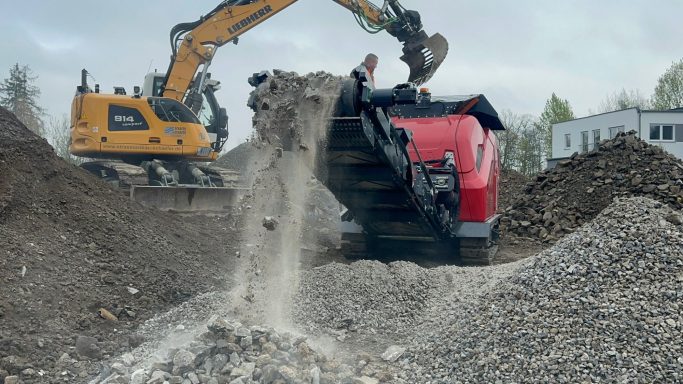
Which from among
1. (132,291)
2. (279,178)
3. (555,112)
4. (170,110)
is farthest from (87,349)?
(555,112)

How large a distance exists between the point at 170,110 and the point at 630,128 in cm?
2676

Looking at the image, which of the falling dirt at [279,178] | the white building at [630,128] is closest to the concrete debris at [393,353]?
the falling dirt at [279,178]

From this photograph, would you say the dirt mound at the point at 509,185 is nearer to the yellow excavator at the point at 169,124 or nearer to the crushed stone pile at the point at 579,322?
the yellow excavator at the point at 169,124

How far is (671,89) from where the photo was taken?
4428 cm

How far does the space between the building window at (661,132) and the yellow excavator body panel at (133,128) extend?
26.2 m

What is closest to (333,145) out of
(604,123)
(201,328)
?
(201,328)

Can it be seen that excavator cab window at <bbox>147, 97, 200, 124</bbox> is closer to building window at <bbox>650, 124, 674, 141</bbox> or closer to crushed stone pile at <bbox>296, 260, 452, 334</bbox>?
crushed stone pile at <bbox>296, 260, 452, 334</bbox>

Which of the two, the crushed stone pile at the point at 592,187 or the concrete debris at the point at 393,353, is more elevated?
the crushed stone pile at the point at 592,187

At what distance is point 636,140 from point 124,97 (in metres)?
9.35

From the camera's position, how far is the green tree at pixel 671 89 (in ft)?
144

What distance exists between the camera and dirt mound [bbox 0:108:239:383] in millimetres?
5348

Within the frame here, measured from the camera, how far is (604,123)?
3553 cm

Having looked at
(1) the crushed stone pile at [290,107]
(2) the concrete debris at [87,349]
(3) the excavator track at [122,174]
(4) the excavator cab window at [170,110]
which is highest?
(4) the excavator cab window at [170,110]

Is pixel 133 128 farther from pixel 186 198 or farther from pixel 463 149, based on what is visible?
pixel 463 149
